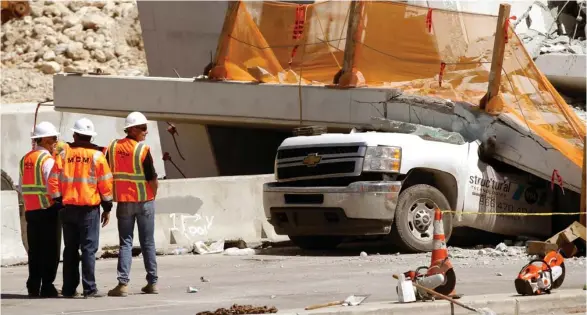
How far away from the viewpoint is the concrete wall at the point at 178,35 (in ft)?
88.2

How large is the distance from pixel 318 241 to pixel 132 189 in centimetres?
547

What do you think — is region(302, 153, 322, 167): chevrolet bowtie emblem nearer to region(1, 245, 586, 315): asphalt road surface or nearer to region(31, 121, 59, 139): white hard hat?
region(1, 245, 586, 315): asphalt road surface

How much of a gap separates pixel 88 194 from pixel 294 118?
8420 mm

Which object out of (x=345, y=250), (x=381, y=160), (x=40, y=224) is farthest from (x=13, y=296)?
(x=345, y=250)

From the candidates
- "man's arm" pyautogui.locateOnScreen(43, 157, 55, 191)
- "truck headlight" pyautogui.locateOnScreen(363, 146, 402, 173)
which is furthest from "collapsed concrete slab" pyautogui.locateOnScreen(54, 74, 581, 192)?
"man's arm" pyautogui.locateOnScreen(43, 157, 55, 191)

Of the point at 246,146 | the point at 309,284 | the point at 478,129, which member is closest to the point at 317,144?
the point at 478,129

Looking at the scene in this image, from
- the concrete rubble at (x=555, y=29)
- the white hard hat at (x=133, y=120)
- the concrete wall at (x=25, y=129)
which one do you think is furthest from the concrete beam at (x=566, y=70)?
the concrete wall at (x=25, y=129)

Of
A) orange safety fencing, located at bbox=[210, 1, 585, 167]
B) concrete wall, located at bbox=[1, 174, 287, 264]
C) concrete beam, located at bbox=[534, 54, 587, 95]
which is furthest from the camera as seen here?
concrete beam, located at bbox=[534, 54, 587, 95]

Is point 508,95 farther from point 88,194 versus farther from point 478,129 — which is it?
point 88,194

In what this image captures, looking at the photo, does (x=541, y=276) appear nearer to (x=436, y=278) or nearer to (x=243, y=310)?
(x=436, y=278)

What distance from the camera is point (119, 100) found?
2177 centimetres

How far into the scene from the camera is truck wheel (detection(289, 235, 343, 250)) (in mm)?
16953

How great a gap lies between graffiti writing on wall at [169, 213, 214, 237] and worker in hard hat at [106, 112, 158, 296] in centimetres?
591

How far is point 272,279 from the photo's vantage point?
13.5m
